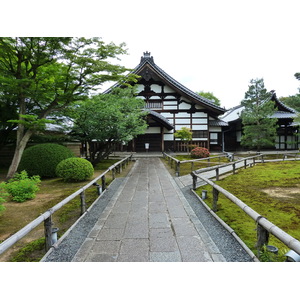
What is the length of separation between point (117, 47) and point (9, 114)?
7.43 metres

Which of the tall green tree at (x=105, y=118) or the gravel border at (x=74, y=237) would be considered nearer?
the gravel border at (x=74, y=237)

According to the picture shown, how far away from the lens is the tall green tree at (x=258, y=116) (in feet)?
61.5

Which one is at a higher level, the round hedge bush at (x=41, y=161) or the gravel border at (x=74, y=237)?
the round hedge bush at (x=41, y=161)

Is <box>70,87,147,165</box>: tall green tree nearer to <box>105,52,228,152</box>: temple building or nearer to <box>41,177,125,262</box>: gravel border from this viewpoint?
<box>41,177,125,262</box>: gravel border

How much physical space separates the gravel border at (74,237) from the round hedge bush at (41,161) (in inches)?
174

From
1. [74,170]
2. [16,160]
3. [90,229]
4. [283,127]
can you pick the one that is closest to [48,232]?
[90,229]

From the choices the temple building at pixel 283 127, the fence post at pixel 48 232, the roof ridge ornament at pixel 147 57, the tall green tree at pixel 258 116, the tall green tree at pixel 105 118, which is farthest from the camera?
the temple building at pixel 283 127

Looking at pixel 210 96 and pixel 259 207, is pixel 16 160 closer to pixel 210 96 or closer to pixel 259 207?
pixel 259 207

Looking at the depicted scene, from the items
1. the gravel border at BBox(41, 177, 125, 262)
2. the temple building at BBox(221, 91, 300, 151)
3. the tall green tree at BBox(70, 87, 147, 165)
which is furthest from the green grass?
the temple building at BBox(221, 91, 300, 151)

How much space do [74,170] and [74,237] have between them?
4.87m

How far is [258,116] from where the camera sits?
18781 mm

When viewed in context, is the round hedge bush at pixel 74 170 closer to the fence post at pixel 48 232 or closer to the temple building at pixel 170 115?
the fence post at pixel 48 232

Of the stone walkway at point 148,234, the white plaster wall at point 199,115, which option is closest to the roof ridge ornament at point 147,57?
the white plaster wall at point 199,115

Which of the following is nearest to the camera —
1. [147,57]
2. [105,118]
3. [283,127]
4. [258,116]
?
[105,118]
